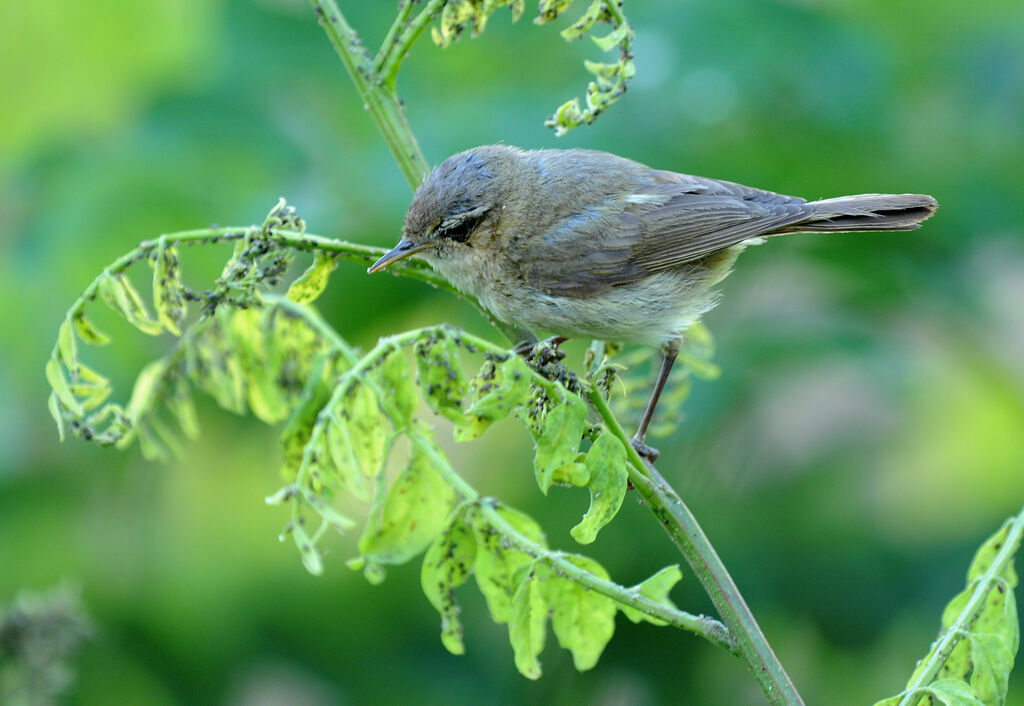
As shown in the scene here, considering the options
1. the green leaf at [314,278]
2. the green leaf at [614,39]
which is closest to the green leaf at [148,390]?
the green leaf at [314,278]

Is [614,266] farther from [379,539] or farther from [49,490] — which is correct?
[49,490]

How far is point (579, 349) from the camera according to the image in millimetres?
3291

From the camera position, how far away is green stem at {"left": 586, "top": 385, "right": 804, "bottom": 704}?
4.91 feet

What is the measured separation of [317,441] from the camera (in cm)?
158

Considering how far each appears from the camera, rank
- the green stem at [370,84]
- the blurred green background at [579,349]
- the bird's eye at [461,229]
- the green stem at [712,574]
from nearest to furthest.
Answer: the green stem at [712,574]
the green stem at [370,84]
the bird's eye at [461,229]
the blurred green background at [579,349]

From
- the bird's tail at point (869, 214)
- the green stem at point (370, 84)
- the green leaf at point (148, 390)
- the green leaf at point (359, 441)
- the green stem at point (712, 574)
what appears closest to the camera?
the green stem at point (712, 574)

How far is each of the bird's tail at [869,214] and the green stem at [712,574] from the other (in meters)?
1.03

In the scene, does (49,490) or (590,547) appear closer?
(590,547)

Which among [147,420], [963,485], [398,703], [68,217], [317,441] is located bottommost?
[963,485]

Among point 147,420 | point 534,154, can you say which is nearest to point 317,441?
point 147,420

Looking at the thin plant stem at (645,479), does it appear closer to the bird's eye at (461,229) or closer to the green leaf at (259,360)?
the green leaf at (259,360)

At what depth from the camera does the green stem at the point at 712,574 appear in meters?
1.50

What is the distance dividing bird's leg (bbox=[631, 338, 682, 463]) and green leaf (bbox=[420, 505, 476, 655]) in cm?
80

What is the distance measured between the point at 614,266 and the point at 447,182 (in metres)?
0.45
